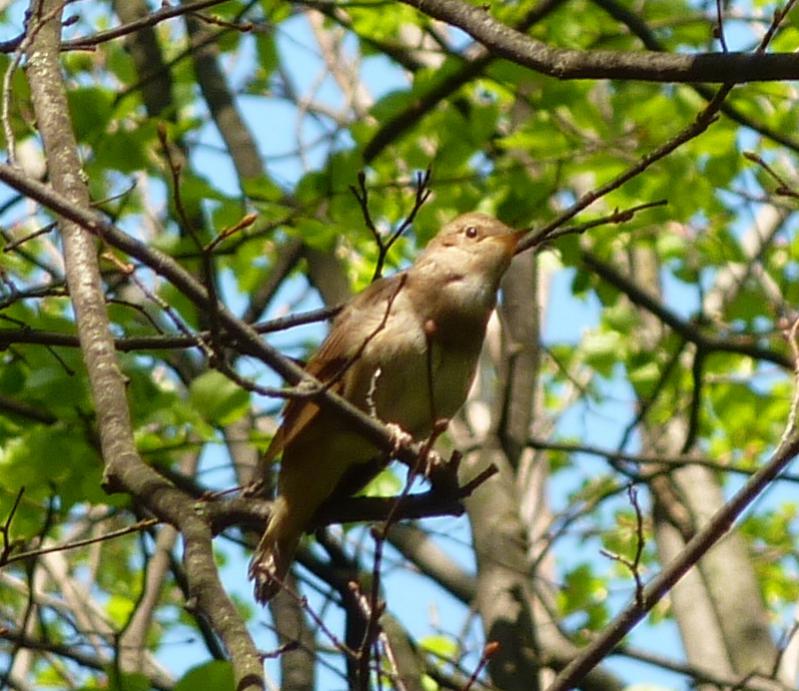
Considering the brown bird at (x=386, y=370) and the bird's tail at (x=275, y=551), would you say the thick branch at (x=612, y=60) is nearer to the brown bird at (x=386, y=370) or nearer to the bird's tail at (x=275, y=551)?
the brown bird at (x=386, y=370)

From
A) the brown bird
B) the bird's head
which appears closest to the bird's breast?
the brown bird

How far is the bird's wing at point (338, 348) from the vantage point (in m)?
5.12

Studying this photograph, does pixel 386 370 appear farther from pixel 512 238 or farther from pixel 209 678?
pixel 209 678

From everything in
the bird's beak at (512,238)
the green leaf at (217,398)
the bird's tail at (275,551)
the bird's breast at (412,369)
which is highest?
the bird's beak at (512,238)

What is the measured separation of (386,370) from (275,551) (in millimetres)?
717

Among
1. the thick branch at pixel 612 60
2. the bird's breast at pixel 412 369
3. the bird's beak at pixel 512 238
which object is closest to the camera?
the thick branch at pixel 612 60

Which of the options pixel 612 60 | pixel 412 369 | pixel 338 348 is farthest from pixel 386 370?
pixel 612 60

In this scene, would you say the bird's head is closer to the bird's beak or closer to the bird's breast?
the bird's beak

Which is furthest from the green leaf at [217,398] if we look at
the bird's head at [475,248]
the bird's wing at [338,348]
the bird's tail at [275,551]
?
the bird's head at [475,248]

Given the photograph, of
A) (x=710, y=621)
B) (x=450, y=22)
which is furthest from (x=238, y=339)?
(x=710, y=621)

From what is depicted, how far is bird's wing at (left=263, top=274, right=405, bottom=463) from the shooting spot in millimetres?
5125

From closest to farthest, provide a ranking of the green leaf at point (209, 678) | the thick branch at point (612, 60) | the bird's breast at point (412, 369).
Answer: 1. the thick branch at point (612, 60)
2. the green leaf at point (209, 678)
3. the bird's breast at point (412, 369)

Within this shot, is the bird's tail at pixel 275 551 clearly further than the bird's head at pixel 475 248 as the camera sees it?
No

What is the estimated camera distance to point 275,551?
504 centimetres
